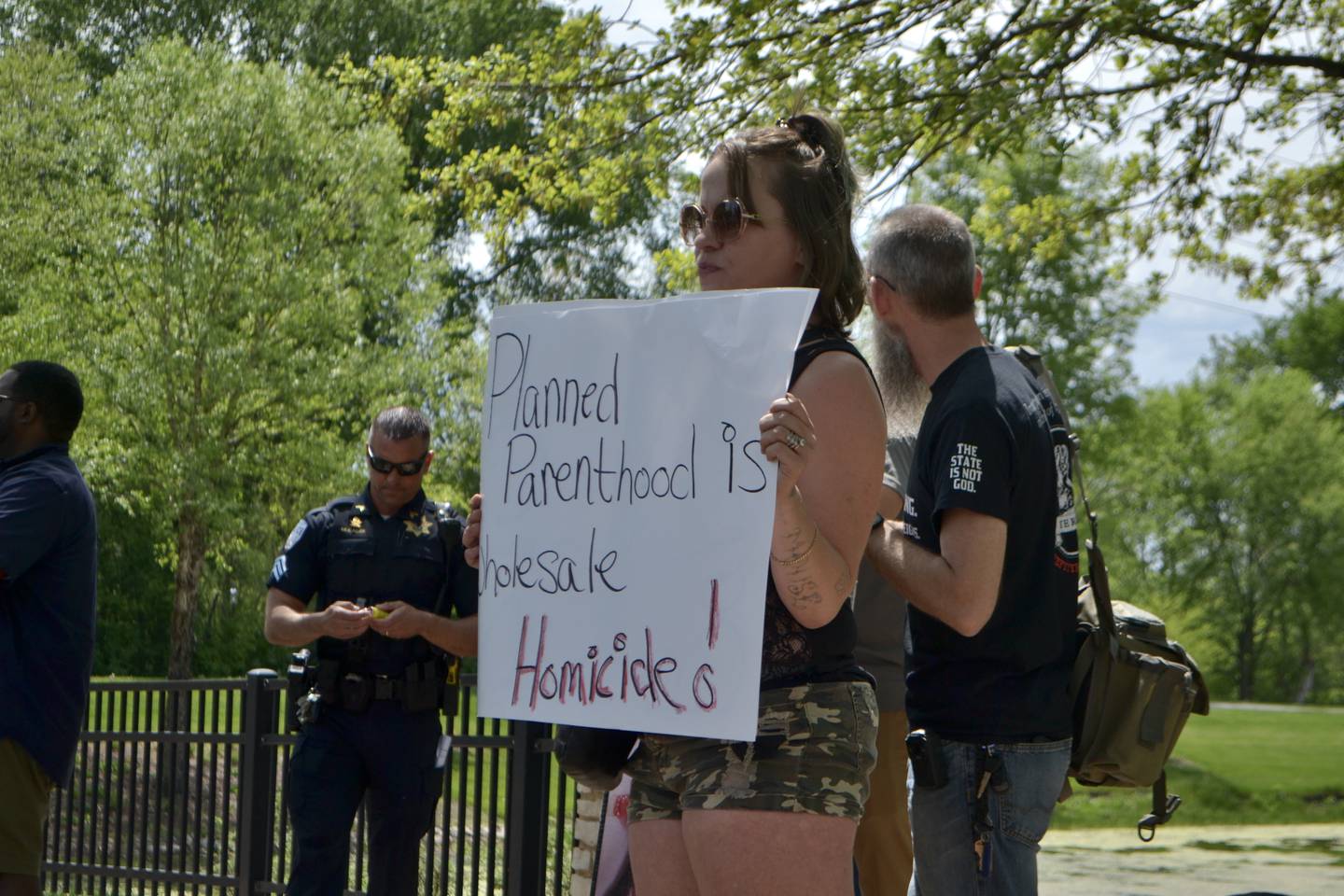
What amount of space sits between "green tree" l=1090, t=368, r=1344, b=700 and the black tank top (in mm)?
53322

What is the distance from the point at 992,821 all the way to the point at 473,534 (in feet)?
4.13

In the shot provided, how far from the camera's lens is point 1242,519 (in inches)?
2238

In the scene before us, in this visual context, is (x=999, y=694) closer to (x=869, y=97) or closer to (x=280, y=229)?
(x=869, y=97)

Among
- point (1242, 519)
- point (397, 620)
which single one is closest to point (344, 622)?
point (397, 620)

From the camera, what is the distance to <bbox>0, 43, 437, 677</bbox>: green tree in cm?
2169

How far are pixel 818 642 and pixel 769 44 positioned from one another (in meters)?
6.97

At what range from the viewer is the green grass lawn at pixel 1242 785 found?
14.8 metres

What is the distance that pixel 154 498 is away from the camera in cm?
2253

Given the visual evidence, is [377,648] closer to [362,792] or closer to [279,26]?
[362,792]

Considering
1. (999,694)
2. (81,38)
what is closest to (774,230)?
(999,694)

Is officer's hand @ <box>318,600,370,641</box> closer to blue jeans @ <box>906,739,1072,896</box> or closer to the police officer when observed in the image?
the police officer

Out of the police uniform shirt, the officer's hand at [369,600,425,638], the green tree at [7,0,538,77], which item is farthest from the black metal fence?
the green tree at [7,0,538,77]

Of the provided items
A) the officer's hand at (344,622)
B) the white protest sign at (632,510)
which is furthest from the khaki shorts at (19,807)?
the white protest sign at (632,510)

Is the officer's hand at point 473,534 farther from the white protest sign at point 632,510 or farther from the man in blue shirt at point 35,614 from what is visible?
the man in blue shirt at point 35,614
